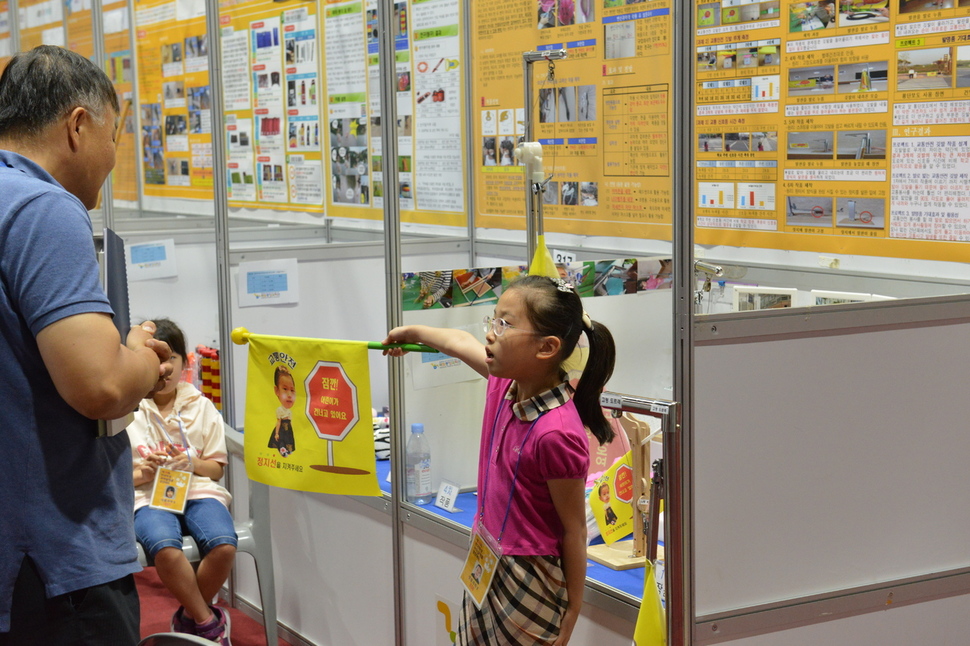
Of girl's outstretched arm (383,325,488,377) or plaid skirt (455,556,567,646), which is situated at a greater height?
girl's outstretched arm (383,325,488,377)

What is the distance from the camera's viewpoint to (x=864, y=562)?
2.09m

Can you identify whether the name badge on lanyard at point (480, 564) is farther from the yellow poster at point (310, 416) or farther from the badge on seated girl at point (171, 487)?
the badge on seated girl at point (171, 487)

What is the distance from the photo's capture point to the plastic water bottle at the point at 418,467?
9.05ft

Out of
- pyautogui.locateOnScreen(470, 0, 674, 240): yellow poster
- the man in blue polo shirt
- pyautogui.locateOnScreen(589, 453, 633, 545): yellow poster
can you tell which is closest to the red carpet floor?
pyautogui.locateOnScreen(589, 453, 633, 545): yellow poster

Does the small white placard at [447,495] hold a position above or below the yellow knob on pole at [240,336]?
below

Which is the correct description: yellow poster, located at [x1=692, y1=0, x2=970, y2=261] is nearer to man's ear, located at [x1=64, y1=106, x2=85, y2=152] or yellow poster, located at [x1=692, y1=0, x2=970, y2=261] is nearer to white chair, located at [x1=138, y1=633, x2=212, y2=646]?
man's ear, located at [x1=64, y1=106, x2=85, y2=152]

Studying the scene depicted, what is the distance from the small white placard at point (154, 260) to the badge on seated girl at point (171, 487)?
54.0 inches

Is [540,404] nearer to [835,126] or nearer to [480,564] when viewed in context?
[480,564]

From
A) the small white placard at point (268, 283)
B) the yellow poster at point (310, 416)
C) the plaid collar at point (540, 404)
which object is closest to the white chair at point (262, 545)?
the yellow poster at point (310, 416)

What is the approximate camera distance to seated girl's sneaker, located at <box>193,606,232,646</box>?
2838 mm

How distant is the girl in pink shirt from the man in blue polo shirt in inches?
26.3

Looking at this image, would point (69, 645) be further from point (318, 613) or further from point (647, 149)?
point (318, 613)

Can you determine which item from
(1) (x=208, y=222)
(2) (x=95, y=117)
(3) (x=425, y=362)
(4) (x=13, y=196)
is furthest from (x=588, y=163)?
(1) (x=208, y=222)

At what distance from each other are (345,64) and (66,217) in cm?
266
